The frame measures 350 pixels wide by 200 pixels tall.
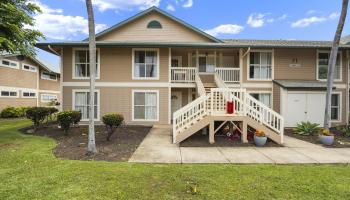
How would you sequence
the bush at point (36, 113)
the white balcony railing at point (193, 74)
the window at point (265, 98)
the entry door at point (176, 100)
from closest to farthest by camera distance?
the bush at point (36, 113), the white balcony railing at point (193, 74), the window at point (265, 98), the entry door at point (176, 100)

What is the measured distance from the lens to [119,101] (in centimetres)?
1545

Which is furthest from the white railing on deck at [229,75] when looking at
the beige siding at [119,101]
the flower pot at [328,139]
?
the flower pot at [328,139]

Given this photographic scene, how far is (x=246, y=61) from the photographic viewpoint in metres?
15.8

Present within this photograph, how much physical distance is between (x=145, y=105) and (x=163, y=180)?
10.4 metres

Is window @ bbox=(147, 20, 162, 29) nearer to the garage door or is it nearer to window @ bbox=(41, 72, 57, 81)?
the garage door

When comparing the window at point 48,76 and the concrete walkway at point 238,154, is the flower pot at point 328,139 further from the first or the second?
the window at point 48,76

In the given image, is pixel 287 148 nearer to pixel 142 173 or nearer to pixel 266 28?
pixel 142 173

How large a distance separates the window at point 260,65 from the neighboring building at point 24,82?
21.2m

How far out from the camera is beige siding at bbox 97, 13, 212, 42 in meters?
16.8

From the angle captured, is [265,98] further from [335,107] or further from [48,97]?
[48,97]

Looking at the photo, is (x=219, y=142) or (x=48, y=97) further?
(x=48, y=97)

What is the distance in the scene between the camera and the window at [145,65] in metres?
15.6

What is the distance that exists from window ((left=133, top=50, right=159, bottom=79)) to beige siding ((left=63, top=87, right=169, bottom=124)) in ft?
3.62

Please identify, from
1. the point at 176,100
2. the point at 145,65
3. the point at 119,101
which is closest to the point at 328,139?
the point at 176,100
